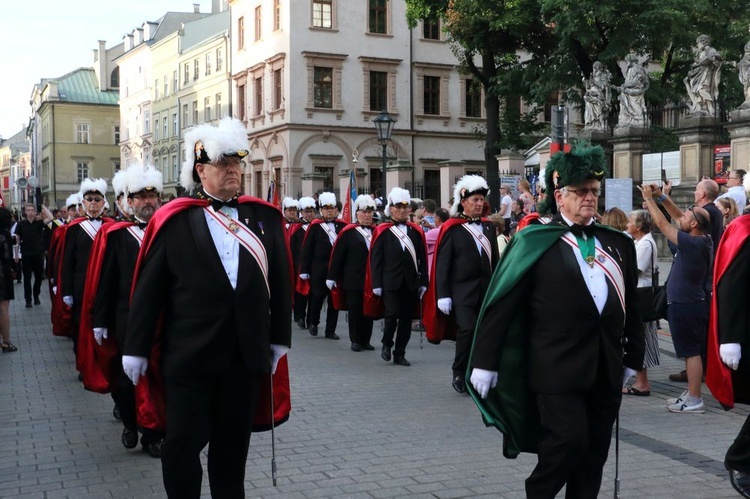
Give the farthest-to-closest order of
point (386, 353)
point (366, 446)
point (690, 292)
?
point (386, 353) → point (690, 292) → point (366, 446)

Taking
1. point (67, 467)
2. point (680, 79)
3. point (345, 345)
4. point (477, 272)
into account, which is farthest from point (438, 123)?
point (67, 467)

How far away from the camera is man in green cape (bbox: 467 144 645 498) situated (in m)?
4.76

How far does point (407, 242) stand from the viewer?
470 inches

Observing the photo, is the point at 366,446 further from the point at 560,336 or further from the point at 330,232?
the point at 330,232

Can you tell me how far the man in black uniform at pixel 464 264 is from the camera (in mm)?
9508

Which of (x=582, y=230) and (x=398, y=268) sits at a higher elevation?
(x=582, y=230)

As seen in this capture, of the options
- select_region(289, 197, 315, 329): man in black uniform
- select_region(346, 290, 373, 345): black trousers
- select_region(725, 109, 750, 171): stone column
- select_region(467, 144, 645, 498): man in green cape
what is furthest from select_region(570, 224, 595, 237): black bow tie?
select_region(725, 109, 750, 171): stone column

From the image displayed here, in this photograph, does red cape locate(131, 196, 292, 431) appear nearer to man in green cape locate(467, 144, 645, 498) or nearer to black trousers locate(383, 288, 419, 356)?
man in green cape locate(467, 144, 645, 498)

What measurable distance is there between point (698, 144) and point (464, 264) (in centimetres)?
1317

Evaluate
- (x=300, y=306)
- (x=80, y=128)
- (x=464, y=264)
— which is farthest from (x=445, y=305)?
(x=80, y=128)

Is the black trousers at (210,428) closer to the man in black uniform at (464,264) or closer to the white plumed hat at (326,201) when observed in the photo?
the man in black uniform at (464,264)

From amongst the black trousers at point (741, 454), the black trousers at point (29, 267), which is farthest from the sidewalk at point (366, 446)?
the black trousers at point (29, 267)

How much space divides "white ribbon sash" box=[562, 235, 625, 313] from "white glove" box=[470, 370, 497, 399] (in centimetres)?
75

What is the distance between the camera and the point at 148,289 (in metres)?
4.76
